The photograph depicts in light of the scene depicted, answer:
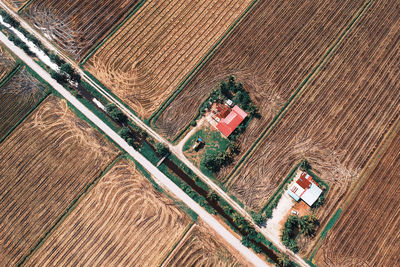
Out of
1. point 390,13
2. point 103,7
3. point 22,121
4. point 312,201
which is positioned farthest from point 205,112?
point 390,13

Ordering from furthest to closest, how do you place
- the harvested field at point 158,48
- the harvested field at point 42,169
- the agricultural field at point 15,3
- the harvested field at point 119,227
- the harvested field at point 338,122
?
the agricultural field at point 15,3
the harvested field at point 158,48
the harvested field at point 338,122
the harvested field at point 42,169
the harvested field at point 119,227

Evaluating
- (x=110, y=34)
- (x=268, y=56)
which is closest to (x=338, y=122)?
(x=268, y=56)

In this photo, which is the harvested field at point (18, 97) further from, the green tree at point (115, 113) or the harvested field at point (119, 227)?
the harvested field at point (119, 227)

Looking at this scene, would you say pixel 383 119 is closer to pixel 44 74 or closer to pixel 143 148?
pixel 143 148

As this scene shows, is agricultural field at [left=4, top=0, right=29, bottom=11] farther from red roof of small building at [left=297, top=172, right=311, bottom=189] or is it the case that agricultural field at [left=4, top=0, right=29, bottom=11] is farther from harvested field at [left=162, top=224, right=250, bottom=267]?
red roof of small building at [left=297, top=172, right=311, bottom=189]

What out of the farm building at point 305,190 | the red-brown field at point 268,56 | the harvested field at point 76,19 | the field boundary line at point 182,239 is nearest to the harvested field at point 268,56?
the red-brown field at point 268,56

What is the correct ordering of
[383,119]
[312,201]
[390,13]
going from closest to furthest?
[312,201] < [383,119] < [390,13]
